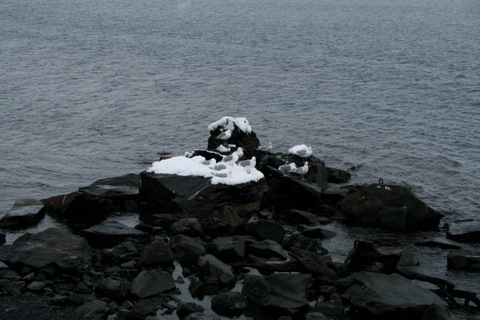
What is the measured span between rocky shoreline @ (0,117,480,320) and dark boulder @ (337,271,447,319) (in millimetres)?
36

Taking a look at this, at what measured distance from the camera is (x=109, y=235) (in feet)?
79.7

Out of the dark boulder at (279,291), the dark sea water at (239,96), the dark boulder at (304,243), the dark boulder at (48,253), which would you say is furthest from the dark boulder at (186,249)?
the dark sea water at (239,96)

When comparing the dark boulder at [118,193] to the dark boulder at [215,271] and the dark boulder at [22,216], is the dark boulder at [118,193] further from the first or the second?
the dark boulder at [215,271]

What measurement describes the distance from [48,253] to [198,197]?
7.24 m

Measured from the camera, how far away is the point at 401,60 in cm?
7594

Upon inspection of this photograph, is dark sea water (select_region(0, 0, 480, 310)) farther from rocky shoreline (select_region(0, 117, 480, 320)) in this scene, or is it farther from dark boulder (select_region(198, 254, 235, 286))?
dark boulder (select_region(198, 254, 235, 286))

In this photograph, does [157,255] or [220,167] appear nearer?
[157,255]

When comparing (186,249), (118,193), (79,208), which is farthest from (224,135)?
(186,249)

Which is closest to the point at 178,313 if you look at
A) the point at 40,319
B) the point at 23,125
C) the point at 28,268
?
the point at 40,319

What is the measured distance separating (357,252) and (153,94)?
1548 inches

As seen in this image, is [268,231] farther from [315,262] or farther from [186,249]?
[186,249]

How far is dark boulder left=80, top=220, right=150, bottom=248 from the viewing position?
24328 mm

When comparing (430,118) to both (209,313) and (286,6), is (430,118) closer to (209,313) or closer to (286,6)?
(209,313)

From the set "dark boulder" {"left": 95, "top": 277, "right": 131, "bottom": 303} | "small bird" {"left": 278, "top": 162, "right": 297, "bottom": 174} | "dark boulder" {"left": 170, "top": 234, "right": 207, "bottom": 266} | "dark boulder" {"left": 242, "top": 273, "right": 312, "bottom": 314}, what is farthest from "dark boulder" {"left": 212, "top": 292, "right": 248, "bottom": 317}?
"small bird" {"left": 278, "top": 162, "right": 297, "bottom": 174}
